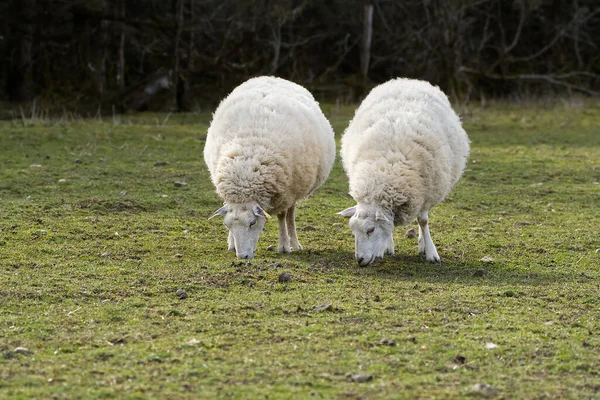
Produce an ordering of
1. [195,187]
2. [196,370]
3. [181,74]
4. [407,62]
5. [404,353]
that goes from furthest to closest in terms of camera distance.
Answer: [407,62]
[181,74]
[195,187]
[404,353]
[196,370]

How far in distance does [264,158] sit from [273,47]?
63.4 ft

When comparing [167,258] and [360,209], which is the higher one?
[360,209]

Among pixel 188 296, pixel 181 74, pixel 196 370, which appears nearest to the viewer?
pixel 196 370

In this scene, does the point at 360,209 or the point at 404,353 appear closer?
the point at 404,353

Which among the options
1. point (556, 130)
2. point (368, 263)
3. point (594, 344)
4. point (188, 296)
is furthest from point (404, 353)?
point (556, 130)

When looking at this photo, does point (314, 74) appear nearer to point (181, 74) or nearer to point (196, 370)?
point (181, 74)

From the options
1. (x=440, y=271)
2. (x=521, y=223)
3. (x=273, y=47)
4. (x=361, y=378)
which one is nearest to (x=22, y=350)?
(x=361, y=378)

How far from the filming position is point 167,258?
24.0 ft

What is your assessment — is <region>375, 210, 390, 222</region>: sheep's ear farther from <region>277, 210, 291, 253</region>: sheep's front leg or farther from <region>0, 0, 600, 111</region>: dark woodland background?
<region>0, 0, 600, 111</region>: dark woodland background

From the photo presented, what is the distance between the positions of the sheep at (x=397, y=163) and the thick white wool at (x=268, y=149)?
0.38 m

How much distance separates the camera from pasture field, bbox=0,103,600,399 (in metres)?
4.31

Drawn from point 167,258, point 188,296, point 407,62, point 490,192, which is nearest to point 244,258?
point 167,258

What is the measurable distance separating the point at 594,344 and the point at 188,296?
8.70ft

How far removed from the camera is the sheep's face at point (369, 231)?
691 cm
